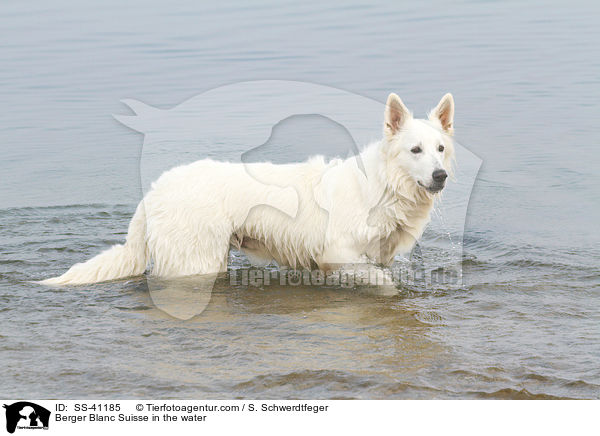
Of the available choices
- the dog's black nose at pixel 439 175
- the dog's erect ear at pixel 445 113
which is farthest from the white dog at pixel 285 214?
the dog's black nose at pixel 439 175

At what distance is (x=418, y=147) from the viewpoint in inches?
224

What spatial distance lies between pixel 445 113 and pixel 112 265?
335 cm

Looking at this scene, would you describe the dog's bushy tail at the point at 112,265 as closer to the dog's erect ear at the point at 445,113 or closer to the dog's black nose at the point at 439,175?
the dog's black nose at the point at 439,175

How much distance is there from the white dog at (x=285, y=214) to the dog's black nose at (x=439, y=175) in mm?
232

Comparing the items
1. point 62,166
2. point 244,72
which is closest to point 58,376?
point 62,166

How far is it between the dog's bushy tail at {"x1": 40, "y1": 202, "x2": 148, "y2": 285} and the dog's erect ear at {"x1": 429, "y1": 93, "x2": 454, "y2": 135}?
9.21 feet

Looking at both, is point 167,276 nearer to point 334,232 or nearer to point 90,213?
point 334,232

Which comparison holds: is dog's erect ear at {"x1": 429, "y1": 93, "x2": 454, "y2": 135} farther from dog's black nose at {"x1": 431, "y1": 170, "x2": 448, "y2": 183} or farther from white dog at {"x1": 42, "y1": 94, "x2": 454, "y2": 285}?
dog's black nose at {"x1": 431, "y1": 170, "x2": 448, "y2": 183}

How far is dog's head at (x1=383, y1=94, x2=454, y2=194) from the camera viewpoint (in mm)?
5664

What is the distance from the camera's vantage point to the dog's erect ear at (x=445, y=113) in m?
5.85

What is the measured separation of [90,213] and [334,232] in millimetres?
4346

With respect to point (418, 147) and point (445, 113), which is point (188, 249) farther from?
point (445, 113)
